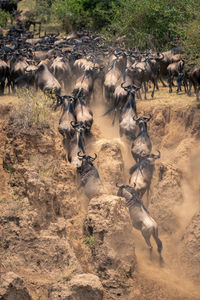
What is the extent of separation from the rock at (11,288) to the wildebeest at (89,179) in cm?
489

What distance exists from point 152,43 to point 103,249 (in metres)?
15.8

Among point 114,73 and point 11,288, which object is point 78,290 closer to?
point 11,288

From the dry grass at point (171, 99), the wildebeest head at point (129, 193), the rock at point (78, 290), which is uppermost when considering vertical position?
the dry grass at point (171, 99)

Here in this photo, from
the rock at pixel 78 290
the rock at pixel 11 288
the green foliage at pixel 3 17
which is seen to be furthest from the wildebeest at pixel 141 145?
the green foliage at pixel 3 17

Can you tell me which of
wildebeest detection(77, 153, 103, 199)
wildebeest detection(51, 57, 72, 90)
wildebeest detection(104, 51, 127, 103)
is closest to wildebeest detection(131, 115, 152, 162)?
wildebeest detection(77, 153, 103, 199)

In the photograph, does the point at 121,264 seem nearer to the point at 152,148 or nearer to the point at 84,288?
the point at 84,288

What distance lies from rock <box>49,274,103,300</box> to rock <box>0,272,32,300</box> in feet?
1.84

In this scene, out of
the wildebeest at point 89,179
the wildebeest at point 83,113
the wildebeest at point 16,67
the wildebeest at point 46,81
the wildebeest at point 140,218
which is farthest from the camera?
the wildebeest at point 16,67

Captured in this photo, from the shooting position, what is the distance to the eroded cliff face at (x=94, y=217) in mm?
8273

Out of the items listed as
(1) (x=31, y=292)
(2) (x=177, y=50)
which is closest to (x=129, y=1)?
(2) (x=177, y=50)

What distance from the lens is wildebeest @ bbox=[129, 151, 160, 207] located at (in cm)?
1207

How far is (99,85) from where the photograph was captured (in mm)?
17812

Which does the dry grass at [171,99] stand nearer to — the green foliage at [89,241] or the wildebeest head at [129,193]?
the wildebeest head at [129,193]

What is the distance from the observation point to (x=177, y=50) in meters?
19.4
